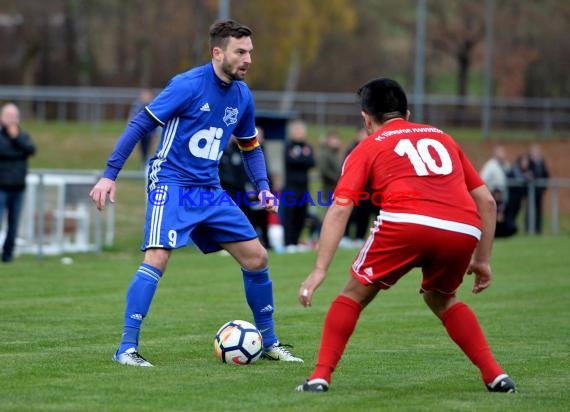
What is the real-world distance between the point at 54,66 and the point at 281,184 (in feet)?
91.1

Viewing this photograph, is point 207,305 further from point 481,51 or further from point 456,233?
point 481,51

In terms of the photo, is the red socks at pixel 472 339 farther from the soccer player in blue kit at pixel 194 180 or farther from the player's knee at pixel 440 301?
the soccer player in blue kit at pixel 194 180

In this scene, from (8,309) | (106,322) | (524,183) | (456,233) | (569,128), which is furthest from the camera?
(569,128)

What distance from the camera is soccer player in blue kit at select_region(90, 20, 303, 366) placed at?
7.55m

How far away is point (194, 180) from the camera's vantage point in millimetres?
7797

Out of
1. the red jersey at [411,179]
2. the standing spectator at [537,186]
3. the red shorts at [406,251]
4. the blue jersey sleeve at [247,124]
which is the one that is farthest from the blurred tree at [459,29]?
the red shorts at [406,251]

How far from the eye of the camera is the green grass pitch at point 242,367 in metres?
6.39

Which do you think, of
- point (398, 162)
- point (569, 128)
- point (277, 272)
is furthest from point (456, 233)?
point (569, 128)

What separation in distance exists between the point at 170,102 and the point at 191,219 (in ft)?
2.62

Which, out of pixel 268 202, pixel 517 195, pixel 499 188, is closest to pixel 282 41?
pixel 517 195

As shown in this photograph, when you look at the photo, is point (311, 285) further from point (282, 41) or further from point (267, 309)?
point (282, 41)

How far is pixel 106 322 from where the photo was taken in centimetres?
999

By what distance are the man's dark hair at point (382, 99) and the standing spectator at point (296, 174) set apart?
12792 mm

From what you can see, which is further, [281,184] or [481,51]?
[481,51]
